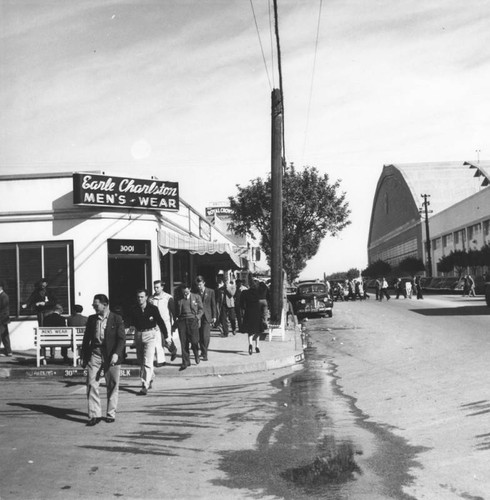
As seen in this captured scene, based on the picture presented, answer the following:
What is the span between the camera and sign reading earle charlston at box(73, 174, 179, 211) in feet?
59.2

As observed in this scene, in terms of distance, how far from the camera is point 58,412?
9258 mm

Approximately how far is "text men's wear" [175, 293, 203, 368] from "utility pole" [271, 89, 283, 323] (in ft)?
19.7

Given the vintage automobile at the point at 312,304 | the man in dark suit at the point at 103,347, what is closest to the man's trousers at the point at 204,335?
the man in dark suit at the point at 103,347

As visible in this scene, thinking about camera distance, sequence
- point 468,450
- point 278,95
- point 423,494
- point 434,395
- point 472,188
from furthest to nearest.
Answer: point 472,188 < point 278,95 < point 434,395 < point 468,450 < point 423,494

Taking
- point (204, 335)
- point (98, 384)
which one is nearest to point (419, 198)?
point (204, 335)

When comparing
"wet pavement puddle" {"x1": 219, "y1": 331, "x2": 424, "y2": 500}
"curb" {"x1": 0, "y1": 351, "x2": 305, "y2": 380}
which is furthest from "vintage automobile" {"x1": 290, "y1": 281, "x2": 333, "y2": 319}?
"wet pavement puddle" {"x1": 219, "y1": 331, "x2": 424, "y2": 500}

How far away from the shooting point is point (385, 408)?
8.95 m

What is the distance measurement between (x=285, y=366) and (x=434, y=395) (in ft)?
17.7

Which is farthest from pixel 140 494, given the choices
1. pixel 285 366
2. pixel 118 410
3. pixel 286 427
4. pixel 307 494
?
pixel 285 366

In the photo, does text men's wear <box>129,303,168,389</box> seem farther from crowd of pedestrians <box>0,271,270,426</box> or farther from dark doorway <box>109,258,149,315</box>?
dark doorway <box>109,258,149,315</box>

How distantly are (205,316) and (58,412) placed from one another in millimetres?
5606

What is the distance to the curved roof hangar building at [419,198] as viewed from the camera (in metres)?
104

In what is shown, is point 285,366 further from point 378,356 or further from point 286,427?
point 286,427

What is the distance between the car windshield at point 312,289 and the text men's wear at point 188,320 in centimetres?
1793
